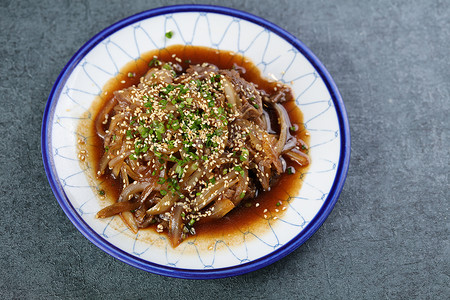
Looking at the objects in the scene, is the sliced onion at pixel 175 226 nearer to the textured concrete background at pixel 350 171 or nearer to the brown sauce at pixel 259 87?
the brown sauce at pixel 259 87

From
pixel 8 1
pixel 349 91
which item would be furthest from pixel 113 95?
pixel 349 91

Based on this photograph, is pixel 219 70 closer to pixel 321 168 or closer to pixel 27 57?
pixel 321 168

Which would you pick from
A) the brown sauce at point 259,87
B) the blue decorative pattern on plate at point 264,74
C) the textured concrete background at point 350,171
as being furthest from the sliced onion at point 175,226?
the textured concrete background at point 350,171

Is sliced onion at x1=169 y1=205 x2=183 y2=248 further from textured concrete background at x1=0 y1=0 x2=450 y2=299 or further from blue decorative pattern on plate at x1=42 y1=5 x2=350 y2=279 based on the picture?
textured concrete background at x1=0 y1=0 x2=450 y2=299

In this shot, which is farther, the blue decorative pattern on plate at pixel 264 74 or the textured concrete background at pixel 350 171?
the textured concrete background at pixel 350 171

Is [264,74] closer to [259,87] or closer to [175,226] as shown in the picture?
[259,87]

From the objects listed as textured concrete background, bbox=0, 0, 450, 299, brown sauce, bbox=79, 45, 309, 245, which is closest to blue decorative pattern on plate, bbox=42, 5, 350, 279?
brown sauce, bbox=79, 45, 309, 245

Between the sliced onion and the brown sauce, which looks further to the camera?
the brown sauce
